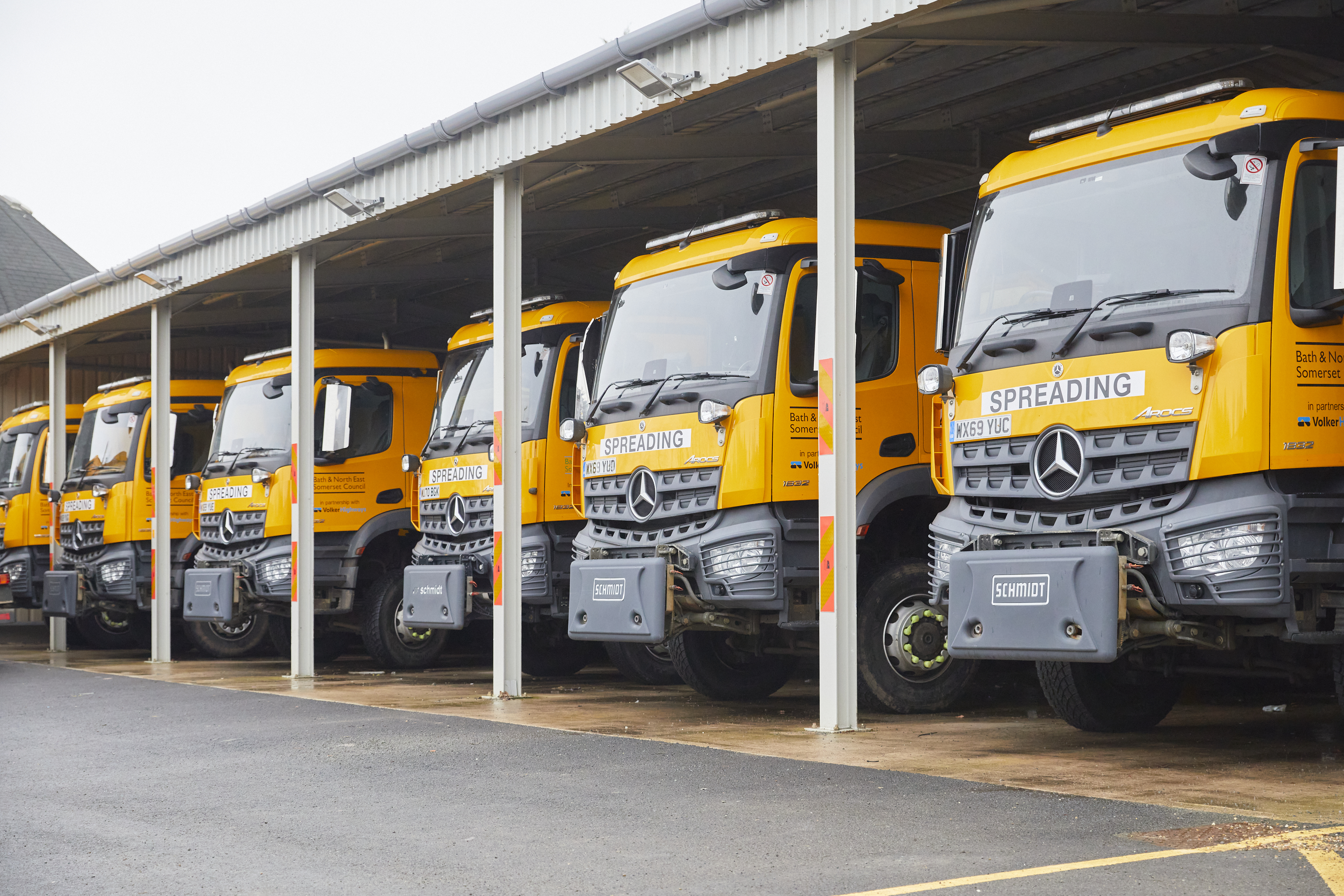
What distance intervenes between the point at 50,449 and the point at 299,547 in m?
6.31

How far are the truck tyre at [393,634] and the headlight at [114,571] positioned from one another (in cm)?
366

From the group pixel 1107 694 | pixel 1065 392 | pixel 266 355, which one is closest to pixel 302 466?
pixel 266 355

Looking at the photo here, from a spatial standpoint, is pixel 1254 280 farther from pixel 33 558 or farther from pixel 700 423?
pixel 33 558

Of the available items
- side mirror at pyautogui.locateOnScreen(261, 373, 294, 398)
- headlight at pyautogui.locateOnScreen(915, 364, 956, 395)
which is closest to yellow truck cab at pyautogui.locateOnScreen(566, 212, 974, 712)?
headlight at pyautogui.locateOnScreen(915, 364, 956, 395)

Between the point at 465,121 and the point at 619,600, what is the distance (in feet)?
12.9

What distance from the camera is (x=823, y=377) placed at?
816 cm

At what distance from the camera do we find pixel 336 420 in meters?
13.9

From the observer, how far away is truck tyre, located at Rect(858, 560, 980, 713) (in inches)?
347

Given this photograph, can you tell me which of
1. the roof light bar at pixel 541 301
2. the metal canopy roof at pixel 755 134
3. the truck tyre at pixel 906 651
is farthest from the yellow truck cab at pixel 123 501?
the truck tyre at pixel 906 651

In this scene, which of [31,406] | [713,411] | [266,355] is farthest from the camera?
[31,406]

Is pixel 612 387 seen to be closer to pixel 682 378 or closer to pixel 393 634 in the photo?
pixel 682 378

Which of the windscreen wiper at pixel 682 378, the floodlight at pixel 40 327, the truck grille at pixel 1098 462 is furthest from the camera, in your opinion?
the floodlight at pixel 40 327

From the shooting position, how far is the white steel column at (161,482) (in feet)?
50.1

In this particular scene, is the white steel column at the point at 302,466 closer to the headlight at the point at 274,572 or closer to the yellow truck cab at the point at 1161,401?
the headlight at the point at 274,572
